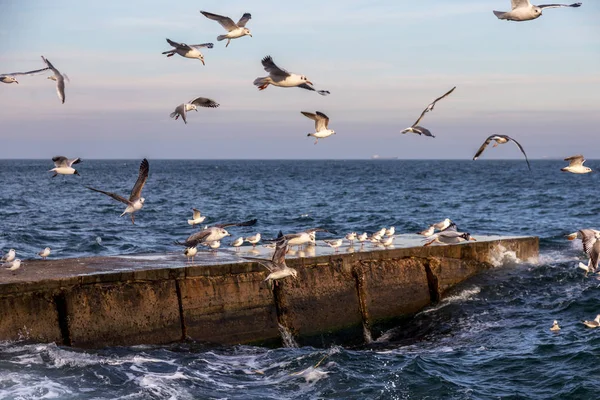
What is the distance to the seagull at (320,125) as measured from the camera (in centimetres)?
1222

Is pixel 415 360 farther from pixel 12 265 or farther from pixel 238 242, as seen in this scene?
pixel 12 265

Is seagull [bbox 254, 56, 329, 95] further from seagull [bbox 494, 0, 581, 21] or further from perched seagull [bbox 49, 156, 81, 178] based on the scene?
perched seagull [bbox 49, 156, 81, 178]

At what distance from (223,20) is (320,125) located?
241 cm

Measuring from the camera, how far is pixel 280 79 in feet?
33.8

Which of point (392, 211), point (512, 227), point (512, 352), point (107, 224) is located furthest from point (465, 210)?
point (512, 352)

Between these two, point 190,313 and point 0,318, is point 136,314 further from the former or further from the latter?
point 0,318

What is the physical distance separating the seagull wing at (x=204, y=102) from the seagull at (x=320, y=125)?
1.75 m

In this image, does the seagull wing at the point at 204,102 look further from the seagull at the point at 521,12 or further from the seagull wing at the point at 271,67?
the seagull at the point at 521,12

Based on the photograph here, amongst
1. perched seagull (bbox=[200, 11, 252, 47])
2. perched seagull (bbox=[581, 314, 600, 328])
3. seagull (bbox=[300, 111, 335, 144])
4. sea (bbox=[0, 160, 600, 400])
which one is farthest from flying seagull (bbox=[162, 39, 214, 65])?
perched seagull (bbox=[581, 314, 600, 328])

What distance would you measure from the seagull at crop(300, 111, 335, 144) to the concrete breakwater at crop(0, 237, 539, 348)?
185 cm

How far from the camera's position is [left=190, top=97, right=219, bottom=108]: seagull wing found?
10.9m

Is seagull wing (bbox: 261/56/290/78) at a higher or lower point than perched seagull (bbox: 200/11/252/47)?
lower

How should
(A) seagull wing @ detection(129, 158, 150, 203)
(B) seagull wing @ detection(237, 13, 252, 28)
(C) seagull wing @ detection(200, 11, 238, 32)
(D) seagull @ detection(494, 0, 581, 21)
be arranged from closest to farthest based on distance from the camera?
(D) seagull @ detection(494, 0, 581, 21)
(C) seagull wing @ detection(200, 11, 238, 32)
(A) seagull wing @ detection(129, 158, 150, 203)
(B) seagull wing @ detection(237, 13, 252, 28)

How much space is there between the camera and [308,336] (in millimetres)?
11758
